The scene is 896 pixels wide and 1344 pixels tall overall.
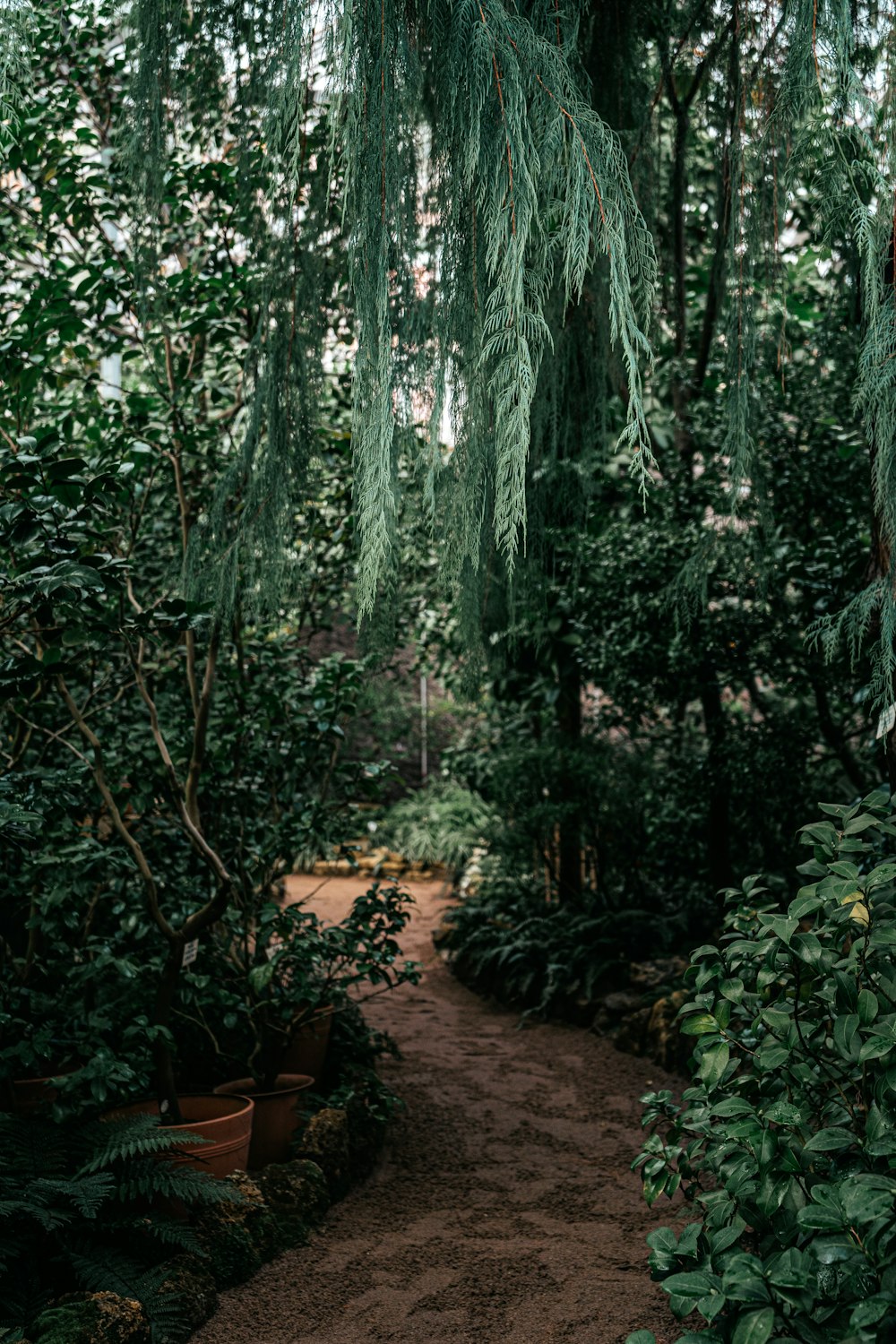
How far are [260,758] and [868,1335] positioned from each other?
2.53m

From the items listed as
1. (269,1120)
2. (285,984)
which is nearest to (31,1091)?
(269,1120)

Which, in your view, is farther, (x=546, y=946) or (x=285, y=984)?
(x=546, y=946)

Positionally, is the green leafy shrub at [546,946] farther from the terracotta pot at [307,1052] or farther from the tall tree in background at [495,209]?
the tall tree in background at [495,209]

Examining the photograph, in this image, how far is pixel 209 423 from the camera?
10.4 ft

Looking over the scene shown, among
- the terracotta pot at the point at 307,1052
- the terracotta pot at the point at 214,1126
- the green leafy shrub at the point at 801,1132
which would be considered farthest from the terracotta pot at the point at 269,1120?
the green leafy shrub at the point at 801,1132

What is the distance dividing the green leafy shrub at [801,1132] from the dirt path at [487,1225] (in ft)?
1.57

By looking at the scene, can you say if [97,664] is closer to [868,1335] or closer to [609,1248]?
[609,1248]

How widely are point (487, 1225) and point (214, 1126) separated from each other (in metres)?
0.80

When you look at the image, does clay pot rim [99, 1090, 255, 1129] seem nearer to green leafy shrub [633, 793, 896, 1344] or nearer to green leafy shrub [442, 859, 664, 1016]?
green leafy shrub [633, 793, 896, 1344]

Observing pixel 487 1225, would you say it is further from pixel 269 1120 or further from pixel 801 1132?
pixel 801 1132

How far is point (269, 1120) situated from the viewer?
2.99 meters

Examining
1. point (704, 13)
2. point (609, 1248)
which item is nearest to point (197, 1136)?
point (609, 1248)

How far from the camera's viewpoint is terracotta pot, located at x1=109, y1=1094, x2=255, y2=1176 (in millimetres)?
2451

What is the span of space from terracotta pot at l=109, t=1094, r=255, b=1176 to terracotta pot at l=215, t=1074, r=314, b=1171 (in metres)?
0.19
